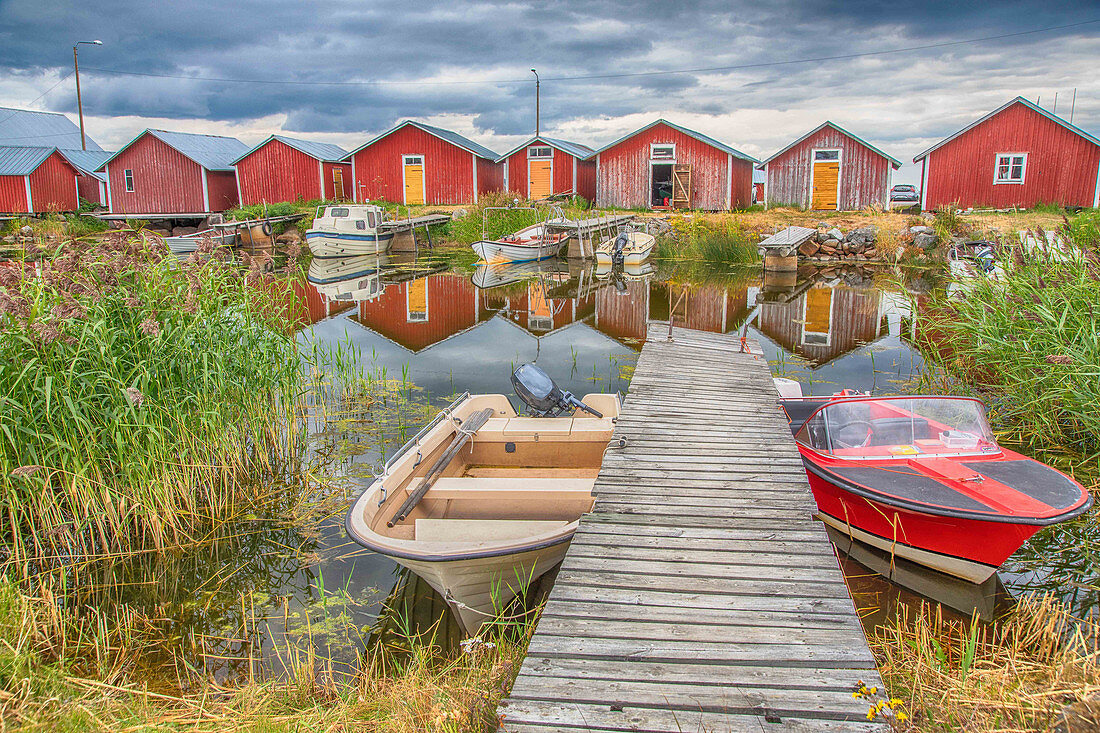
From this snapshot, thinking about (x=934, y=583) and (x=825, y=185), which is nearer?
(x=934, y=583)

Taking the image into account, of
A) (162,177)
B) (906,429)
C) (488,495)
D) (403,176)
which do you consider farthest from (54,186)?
(906,429)

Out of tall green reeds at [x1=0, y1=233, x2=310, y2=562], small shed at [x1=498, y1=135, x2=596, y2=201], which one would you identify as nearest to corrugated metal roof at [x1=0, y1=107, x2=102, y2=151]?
small shed at [x1=498, y1=135, x2=596, y2=201]

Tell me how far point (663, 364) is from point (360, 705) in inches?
226

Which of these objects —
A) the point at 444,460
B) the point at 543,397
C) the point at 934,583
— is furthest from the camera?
the point at 543,397

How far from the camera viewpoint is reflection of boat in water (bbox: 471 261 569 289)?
22.2 metres

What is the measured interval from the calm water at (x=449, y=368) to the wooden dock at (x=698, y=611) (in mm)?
1206

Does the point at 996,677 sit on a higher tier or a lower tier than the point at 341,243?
lower

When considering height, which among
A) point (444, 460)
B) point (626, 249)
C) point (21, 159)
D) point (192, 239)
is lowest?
point (444, 460)

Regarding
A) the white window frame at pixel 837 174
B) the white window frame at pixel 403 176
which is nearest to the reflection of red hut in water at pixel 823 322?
the white window frame at pixel 837 174

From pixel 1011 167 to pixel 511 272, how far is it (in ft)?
66.9

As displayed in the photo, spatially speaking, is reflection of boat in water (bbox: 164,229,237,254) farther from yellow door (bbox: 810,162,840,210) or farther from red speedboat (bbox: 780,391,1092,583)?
yellow door (bbox: 810,162,840,210)

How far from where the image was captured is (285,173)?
36.3 meters

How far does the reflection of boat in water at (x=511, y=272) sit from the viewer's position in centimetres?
2219

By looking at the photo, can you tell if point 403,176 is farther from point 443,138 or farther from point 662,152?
point 662,152
